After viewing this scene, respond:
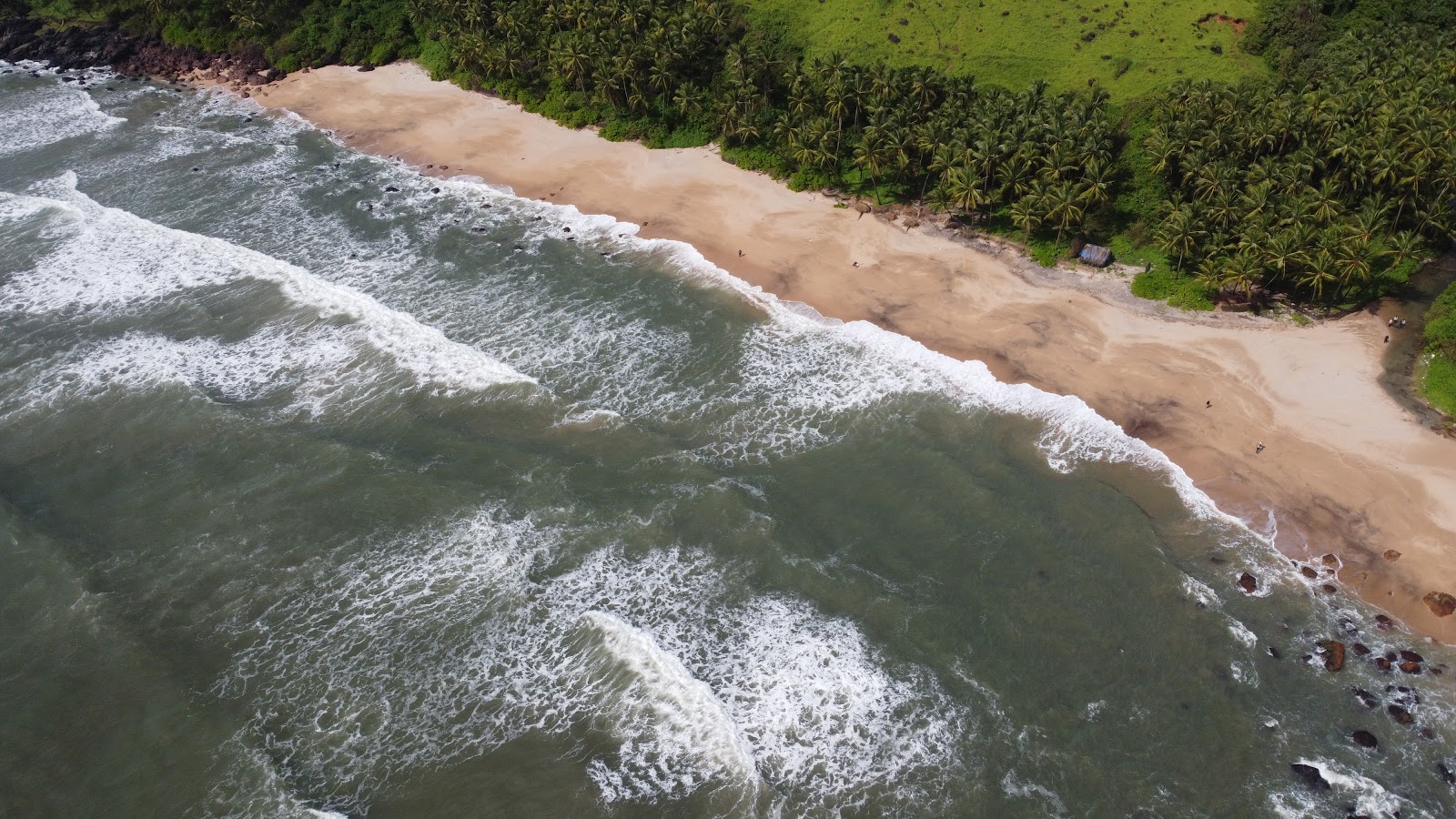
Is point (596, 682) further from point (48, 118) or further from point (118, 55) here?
point (118, 55)

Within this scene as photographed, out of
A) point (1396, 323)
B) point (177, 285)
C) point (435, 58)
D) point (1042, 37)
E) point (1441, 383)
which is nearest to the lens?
point (1441, 383)

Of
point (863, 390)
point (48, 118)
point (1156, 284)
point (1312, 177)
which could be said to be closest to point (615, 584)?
point (863, 390)

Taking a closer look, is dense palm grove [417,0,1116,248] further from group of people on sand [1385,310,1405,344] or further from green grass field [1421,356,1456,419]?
green grass field [1421,356,1456,419]

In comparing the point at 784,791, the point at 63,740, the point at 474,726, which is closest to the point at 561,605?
the point at 474,726

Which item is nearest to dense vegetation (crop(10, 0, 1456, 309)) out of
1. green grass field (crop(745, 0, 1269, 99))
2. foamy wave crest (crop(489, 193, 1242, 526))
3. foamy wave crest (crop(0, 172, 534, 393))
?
green grass field (crop(745, 0, 1269, 99))

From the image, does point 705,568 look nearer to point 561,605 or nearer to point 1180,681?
point 561,605

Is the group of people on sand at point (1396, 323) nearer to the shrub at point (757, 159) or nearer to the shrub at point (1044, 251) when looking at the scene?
the shrub at point (1044, 251)

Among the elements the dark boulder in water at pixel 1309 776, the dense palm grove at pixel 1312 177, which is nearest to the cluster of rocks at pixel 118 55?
the dense palm grove at pixel 1312 177
